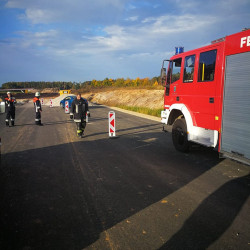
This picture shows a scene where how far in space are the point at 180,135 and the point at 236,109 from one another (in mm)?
2521

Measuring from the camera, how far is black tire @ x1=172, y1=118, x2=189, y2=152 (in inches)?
278

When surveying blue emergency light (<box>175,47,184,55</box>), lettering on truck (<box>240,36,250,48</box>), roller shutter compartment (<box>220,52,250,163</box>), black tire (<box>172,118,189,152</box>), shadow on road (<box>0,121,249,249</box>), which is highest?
blue emergency light (<box>175,47,184,55</box>)

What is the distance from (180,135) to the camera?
7.33m

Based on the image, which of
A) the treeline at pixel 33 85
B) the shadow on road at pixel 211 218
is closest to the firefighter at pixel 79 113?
the shadow on road at pixel 211 218

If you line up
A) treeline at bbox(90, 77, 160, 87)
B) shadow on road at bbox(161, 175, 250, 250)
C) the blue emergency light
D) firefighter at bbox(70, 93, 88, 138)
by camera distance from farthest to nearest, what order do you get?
treeline at bbox(90, 77, 160, 87)
firefighter at bbox(70, 93, 88, 138)
the blue emergency light
shadow on road at bbox(161, 175, 250, 250)

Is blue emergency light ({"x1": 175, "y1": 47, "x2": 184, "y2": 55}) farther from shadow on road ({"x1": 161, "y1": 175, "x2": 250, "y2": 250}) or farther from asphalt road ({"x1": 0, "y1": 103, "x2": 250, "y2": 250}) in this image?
shadow on road ({"x1": 161, "y1": 175, "x2": 250, "y2": 250})

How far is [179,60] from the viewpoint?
24.4ft

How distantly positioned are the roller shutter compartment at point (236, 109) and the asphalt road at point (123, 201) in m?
0.74

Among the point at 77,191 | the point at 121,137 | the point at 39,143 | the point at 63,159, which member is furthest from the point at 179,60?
the point at 39,143

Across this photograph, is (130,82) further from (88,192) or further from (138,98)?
(88,192)

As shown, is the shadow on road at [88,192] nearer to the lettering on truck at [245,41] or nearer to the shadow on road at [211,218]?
the shadow on road at [211,218]

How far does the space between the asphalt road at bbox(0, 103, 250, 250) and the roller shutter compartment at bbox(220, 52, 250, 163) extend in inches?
29.0

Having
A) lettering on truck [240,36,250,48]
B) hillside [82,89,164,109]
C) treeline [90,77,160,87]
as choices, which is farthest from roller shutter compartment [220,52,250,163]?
treeline [90,77,160,87]

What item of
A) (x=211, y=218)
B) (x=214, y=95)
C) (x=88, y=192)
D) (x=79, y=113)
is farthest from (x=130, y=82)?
(x=211, y=218)
